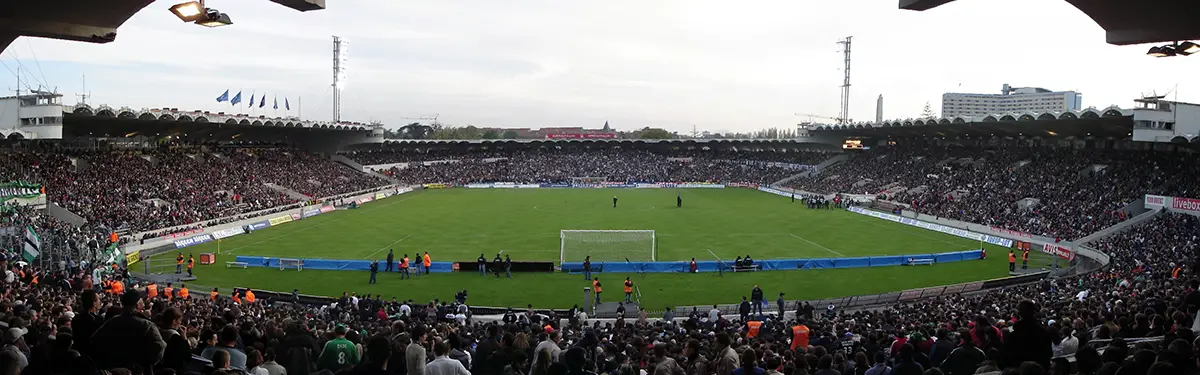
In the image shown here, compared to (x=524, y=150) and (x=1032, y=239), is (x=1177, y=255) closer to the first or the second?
(x=1032, y=239)

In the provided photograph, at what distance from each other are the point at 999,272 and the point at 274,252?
100ft

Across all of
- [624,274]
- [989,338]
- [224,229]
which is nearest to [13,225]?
[224,229]

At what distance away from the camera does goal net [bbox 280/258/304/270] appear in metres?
28.6

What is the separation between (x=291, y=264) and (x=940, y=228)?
110 feet

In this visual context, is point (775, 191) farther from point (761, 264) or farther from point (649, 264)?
point (649, 264)

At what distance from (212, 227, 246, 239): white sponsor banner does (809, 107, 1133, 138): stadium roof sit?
4693 centimetres

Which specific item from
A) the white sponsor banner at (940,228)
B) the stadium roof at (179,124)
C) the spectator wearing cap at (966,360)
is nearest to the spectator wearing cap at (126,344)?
the spectator wearing cap at (966,360)

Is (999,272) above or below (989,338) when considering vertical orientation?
below

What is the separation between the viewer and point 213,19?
8008 mm

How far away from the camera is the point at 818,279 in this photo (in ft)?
88.1

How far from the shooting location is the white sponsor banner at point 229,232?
36.8 metres

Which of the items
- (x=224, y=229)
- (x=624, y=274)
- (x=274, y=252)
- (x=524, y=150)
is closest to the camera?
(x=624, y=274)

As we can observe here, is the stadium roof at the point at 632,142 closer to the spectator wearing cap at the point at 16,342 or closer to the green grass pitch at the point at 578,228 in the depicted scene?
the green grass pitch at the point at 578,228

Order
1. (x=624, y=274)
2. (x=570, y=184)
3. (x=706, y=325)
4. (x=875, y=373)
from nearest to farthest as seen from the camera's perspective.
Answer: (x=875, y=373) < (x=706, y=325) < (x=624, y=274) < (x=570, y=184)
